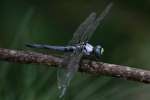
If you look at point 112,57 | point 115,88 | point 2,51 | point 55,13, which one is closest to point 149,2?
point 55,13

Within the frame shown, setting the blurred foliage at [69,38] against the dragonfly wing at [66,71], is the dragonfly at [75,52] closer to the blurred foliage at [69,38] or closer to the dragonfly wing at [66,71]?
the dragonfly wing at [66,71]

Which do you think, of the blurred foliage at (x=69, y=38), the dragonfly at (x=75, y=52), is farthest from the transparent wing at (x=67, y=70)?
the blurred foliage at (x=69, y=38)

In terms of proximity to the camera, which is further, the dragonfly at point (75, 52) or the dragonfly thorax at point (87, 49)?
the dragonfly thorax at point (87, 49)

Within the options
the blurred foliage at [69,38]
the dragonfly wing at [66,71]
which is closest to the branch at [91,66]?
the dragonfly wing at [66,71]

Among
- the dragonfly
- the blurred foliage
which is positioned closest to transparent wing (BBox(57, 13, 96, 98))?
the dragonfly

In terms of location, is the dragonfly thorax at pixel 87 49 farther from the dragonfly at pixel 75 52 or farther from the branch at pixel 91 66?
the branch at pixel 91 66

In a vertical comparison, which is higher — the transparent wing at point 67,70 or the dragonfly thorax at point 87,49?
the dragonfly thorax at point 87,49

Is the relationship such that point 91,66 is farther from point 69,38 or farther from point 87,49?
point 69,38
